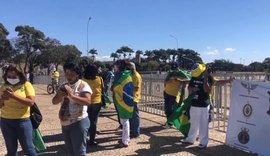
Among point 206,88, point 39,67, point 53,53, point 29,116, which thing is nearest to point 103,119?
point 206,88

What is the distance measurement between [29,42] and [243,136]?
65.2m

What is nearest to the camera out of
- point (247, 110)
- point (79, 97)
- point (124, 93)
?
point (79, 97)

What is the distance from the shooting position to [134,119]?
8.62 meters

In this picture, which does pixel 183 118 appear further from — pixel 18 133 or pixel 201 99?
pixel 18 133

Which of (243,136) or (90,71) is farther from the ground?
(90,71)

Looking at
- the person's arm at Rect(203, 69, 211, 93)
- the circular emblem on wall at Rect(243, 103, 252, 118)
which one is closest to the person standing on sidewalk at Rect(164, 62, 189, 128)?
the person's arm at Rect(203, 69, 211, 93)

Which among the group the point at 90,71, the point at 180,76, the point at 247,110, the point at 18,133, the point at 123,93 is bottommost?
the point at 18,133

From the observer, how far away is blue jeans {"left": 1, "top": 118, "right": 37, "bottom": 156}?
526 centimetres

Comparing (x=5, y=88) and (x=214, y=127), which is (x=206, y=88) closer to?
(x=214, y=127)

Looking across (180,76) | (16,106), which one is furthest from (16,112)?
(180,76)

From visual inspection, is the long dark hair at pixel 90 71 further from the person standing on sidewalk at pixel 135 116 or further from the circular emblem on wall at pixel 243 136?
the circular emblem on wall at pixel 243 136

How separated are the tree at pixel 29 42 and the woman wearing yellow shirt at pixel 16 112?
63.8 metres

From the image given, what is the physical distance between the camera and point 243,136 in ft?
23.0

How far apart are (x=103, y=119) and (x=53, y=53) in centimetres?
6155
